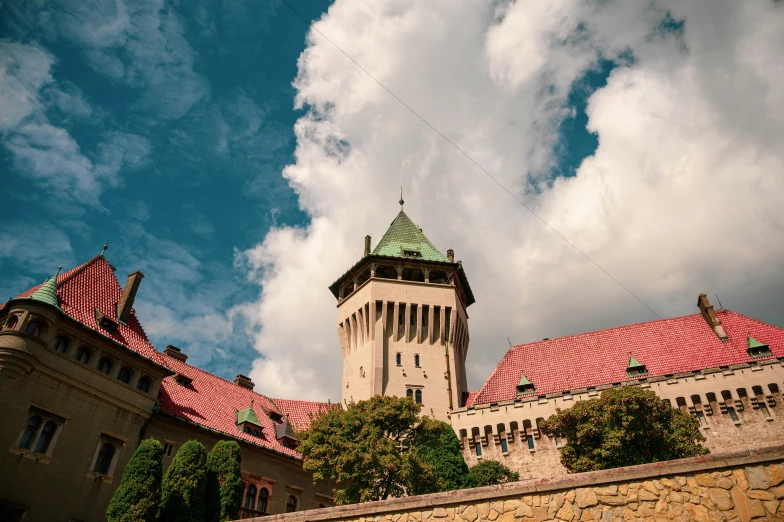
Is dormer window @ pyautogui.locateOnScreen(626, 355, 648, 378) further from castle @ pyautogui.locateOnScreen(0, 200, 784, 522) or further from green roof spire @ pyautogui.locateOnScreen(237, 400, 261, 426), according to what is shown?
green roof spire @ pyautogui.locateOnScreen(237, 400, 261, 426)

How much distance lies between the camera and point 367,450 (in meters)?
27.0

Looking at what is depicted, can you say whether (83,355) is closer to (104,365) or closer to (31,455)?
(104,365)

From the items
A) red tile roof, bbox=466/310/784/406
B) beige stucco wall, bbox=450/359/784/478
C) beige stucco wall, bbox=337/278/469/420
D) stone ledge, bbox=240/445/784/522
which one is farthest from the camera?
beige stucco wall, bbox=337/278/469/420

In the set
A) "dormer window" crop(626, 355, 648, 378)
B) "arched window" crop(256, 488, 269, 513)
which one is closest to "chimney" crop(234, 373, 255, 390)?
"arched window" crop(256, 488, 269, 513)

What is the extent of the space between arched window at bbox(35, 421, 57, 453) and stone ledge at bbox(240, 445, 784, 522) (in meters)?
17.2

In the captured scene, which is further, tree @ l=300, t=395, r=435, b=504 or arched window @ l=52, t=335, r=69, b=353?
tree @ l=300, t=395, r=435, b=504

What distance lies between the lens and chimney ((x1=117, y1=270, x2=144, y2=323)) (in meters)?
29.5

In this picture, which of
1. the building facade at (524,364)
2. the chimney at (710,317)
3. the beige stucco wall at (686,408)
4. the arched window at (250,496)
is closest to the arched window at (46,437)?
the arched window at (250,496)

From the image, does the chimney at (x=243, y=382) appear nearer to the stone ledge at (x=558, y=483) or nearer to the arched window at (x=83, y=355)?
the arched window at (x=83, y=355)

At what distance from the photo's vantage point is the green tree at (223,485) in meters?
22.8

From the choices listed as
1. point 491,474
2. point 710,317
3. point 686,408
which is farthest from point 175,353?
point 710,317

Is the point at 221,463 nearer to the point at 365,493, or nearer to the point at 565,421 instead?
the point at 365,493

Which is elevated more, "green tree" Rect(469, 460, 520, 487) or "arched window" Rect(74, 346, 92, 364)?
"arched window" Rect(74, 346, 92, 364)

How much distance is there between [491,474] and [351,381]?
1368cm
